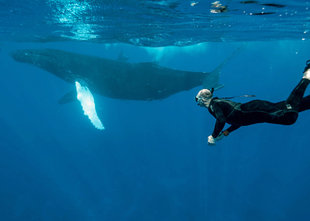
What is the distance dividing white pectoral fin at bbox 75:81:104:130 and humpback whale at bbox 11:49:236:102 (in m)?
0.82

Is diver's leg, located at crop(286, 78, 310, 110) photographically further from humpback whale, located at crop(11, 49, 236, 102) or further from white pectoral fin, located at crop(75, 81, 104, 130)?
white pectoral fin, located at crop(75, 81, 104, 130)

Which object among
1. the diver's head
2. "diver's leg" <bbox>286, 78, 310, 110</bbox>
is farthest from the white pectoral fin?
"diver's leg" <bbox>286, 78, 310, 110</bbox>

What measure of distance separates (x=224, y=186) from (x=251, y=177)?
8.12ft

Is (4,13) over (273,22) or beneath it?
over

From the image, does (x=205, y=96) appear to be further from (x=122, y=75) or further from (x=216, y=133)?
(x=122, y=75)

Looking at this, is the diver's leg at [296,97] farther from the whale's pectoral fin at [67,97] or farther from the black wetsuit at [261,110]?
the whale's pectoral fin at [67,97]

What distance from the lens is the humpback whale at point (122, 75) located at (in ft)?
44.5

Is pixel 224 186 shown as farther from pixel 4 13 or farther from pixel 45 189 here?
pixel 4 13

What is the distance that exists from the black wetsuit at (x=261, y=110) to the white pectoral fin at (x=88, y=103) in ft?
26.8

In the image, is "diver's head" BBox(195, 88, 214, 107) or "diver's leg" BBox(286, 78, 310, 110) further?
"diver's head" BBox(195, 88, 214, 107)

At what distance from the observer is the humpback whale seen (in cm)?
1357

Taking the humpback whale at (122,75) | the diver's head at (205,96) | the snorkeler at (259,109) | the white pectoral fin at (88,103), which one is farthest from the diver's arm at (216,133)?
the humpback whale at (122,75)

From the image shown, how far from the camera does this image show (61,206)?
1691cm

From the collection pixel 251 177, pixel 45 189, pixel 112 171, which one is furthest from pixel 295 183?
pixel 45 189
